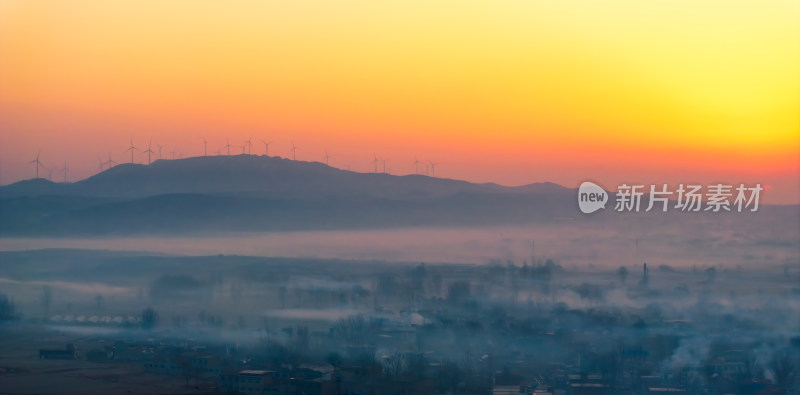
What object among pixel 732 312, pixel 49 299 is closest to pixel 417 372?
pixel 732 312

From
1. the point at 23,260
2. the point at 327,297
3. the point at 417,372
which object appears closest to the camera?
the point at 417,372

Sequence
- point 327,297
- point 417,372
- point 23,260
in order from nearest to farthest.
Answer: point 417,372 → point 327,297 → point 23,260

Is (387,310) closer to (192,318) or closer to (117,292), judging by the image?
(192,318)

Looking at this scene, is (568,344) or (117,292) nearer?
(568,344)

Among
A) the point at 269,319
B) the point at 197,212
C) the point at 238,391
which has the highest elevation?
the point at 197,212

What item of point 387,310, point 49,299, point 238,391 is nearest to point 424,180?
point 387,310

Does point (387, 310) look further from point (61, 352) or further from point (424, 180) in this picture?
point (61, 352)

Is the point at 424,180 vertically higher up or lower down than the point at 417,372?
higher up
